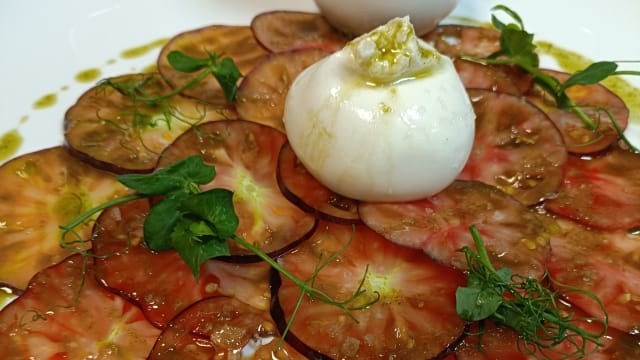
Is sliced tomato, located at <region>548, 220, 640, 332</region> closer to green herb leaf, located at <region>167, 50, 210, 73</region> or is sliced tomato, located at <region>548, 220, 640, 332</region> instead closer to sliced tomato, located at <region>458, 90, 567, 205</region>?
sliced tomato, located at <region>458, 90, 567, 205</region>

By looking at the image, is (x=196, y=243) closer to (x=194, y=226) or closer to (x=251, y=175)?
(x=194, y=226)

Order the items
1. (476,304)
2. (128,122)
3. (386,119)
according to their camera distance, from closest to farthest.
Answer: (476,304) → (386,119) → (128,122)

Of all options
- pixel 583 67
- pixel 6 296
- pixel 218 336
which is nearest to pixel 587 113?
pixel 583 67

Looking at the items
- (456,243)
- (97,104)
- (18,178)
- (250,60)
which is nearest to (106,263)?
(18,178)

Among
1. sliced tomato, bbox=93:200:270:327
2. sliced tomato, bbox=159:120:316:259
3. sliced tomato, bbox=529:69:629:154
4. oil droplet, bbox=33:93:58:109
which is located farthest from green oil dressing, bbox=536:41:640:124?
oil droplet, bbox=33:93:58:109

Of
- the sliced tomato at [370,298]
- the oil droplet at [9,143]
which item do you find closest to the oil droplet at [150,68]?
the oil droplet at [9,143]

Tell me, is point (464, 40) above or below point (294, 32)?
below
